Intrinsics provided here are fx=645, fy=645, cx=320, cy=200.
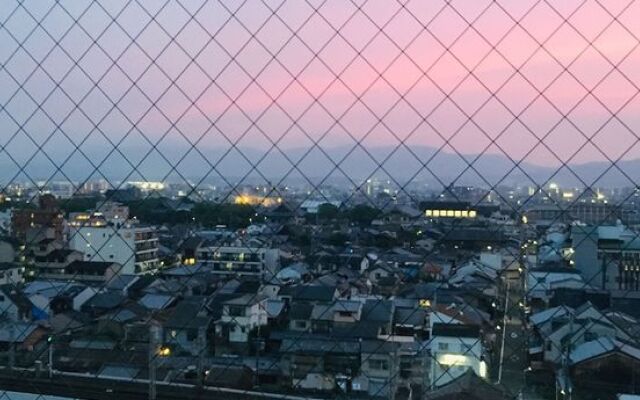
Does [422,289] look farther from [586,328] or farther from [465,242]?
[465,242]

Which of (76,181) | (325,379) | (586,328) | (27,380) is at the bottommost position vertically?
(325,379)

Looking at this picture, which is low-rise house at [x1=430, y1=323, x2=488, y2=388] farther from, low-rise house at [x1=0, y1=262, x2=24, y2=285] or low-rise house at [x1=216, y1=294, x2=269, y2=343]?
low-rise house at [x1=0, y1=262, x2=24, y2=285]

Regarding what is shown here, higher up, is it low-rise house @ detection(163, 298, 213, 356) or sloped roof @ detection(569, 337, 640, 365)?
sloped roof @ detection(569, 337, 640, 365)

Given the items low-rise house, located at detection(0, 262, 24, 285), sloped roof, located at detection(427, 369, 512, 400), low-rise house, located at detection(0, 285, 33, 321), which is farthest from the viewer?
low-rise house, located at detection(0, 262, 24, 285)

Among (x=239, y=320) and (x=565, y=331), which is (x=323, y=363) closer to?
(x=239, y=320)

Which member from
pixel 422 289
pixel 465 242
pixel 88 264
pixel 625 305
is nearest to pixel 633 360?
pixel 625 305

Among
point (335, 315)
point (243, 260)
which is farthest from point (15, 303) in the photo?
point (243, 260)

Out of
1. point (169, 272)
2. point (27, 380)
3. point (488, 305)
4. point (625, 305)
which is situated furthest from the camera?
point (169, 272)

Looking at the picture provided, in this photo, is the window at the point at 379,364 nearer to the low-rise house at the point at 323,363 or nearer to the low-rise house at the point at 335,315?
the low-rise house at the point at 323,363

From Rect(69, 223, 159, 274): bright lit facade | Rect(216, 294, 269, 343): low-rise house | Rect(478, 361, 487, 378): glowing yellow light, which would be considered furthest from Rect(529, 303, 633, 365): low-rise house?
Rect(69, 223, 159, 274): bright lit facade

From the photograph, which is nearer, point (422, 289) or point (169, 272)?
point (422, 289)

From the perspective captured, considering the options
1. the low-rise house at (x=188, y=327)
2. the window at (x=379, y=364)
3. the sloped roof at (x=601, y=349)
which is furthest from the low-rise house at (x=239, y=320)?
the sloped roof at (x=601, y=349)
